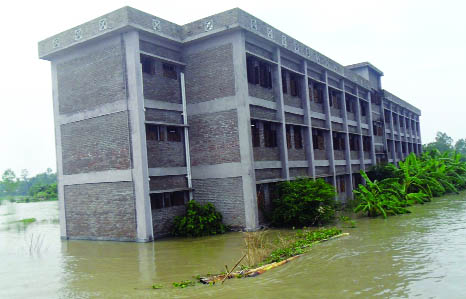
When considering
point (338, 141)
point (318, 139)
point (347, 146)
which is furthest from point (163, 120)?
point (347, 146)

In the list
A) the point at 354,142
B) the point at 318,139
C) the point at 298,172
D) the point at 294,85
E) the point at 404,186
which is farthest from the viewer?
the point at 354,142

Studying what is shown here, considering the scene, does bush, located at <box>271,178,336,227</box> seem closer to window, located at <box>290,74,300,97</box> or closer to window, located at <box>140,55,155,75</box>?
window, located at <box>290,74,300,97</box>

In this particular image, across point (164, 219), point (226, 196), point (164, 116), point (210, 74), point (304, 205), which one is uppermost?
point (210, 74)

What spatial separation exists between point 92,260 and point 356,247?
298 inches

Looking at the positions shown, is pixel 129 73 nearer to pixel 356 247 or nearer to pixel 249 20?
pixel 249 20

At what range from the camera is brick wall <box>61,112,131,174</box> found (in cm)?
1634

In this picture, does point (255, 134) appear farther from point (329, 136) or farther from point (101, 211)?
point (329, 136)

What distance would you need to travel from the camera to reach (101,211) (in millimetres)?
17047

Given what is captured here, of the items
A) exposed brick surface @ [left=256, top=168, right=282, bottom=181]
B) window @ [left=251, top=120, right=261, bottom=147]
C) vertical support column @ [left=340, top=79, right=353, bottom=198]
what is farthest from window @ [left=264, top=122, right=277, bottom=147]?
vertical support column @ [left=340, top=79, right=353, bottom=198]

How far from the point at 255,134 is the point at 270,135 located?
4.30 ft

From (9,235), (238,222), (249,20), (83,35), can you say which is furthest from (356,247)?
(9,235)

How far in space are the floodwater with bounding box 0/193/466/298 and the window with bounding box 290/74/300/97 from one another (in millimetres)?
7405

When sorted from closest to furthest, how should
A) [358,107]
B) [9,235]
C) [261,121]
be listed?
[261,121]
[9,235]
[358,107]

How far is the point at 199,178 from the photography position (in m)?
17.8
